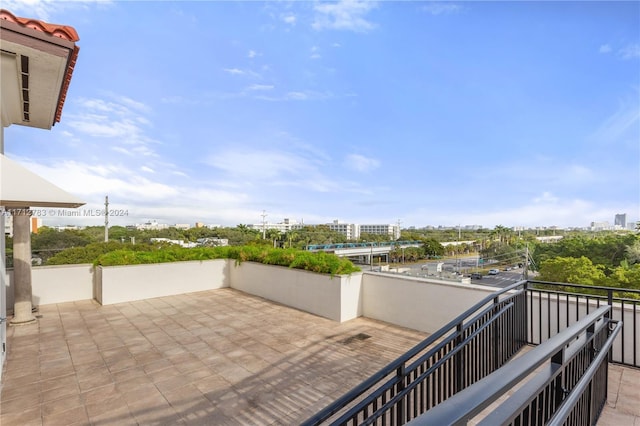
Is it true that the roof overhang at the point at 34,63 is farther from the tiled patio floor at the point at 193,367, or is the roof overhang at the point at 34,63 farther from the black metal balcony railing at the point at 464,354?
the black metal balcony railing at the point at 464,354

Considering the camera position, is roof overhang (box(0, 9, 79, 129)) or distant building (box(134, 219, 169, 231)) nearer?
roof overhang (box(0, 9, 79, 129))

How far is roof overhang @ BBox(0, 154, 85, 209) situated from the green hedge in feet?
A: 15.5

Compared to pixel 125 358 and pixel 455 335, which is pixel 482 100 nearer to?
pixel 455 335

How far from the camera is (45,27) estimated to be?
2934 mm

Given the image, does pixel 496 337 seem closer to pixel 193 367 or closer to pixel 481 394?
pixel 481 394

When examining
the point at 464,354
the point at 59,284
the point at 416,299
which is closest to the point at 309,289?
the point at 416,299

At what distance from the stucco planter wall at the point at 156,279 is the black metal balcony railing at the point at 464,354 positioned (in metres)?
6.95

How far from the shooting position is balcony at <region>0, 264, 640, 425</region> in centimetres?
308

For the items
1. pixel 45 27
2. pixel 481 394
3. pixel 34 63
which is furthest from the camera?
pixel 34 63

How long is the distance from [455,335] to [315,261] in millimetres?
4480

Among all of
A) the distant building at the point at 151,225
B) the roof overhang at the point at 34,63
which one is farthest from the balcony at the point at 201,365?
the distant building at the point at 151,225

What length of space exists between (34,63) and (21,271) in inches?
198

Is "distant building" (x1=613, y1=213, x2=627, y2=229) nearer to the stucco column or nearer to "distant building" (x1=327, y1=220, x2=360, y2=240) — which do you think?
"distant building" (x1=327, y1=220, x2=360, y2=240)

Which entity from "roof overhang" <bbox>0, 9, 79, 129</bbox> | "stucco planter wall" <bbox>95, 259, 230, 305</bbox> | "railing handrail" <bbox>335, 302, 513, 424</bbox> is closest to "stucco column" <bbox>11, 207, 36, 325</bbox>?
"stucco planter wall" <bbox>95, 259, 230, 305</bbox>
